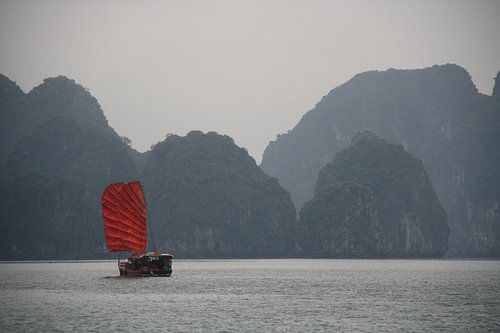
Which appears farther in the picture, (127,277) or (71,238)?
(71,238)

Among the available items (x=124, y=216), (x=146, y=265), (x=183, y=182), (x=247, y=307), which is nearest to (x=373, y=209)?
(x=183, y=182)

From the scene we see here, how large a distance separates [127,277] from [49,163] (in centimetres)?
11270

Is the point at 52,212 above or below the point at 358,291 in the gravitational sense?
above

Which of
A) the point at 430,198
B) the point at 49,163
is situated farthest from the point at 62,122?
the point at 430,198

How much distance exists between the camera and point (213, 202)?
6585 inches

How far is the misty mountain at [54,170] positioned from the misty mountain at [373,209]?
4233cm

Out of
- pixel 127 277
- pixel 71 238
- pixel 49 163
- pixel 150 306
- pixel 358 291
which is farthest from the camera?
pixel 49 163

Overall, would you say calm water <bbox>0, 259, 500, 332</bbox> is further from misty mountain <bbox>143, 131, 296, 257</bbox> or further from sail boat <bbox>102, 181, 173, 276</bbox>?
misty mountain <bbox>143, 131, 296, 257</bbox>

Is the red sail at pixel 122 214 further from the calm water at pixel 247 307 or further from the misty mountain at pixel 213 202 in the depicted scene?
the misty mountain at pixel 213 202

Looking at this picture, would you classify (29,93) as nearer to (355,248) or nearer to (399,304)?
(355,248)

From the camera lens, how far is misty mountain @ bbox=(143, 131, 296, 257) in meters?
161

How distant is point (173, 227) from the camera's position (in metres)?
162

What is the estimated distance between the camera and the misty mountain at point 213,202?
161 metres

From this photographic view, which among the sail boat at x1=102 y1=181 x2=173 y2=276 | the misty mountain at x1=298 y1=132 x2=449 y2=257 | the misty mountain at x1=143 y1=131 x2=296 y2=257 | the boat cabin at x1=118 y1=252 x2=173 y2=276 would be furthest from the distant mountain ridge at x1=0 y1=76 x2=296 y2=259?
the sail boat at x1=102 y1=181 x2=173 y2=276
